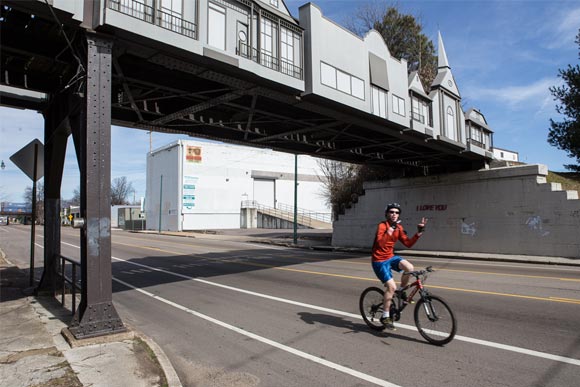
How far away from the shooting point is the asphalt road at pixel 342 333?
492cm

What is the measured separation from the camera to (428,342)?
6008 millimetres

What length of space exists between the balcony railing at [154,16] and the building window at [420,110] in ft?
35.8

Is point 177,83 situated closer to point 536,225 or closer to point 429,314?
point 429,314

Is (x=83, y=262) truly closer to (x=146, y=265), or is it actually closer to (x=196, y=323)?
(x=196, y=323)

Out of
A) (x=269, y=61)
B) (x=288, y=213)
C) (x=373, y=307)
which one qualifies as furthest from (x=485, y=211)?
(x=288, y=213)

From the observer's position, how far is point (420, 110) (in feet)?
58.7

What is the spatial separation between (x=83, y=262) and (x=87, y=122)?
2178 mm

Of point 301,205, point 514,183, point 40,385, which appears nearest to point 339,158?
point 514,183

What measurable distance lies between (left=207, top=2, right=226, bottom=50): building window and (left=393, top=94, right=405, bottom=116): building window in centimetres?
812

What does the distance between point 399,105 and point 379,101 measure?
1.64 metres

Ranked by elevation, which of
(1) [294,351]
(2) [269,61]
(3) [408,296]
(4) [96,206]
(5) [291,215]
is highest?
(2) [269,61]

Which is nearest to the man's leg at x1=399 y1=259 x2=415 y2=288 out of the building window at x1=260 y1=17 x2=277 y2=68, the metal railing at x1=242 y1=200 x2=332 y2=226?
the building window at x1=260 y1=17 x2=277 y2=68

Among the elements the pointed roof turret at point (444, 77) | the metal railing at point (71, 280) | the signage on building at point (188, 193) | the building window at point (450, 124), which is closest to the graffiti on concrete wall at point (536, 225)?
the building window at point (450, 124)

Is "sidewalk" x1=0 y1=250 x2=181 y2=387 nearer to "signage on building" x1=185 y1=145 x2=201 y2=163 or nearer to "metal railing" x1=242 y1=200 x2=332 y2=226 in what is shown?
"metal railing" x1=242 y1=200 x2=332 y2=226
